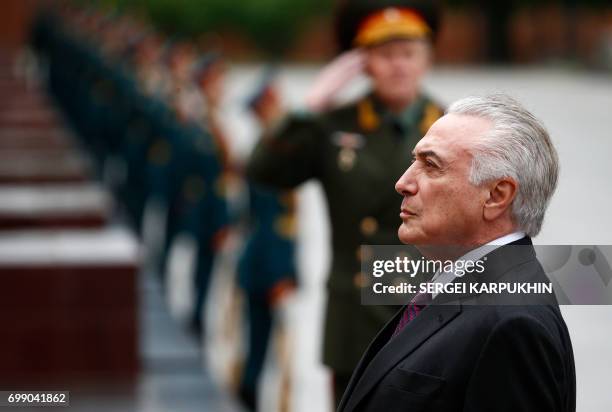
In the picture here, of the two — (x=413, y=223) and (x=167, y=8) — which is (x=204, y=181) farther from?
(x=167, y=8)

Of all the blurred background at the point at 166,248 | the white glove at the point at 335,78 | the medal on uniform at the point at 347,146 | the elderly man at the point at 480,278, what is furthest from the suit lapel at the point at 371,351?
the white glove at the point at 335,78

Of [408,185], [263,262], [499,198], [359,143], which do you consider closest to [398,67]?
[359,143]

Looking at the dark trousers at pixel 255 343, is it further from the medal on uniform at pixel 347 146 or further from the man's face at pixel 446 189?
the man's face at pixel 446 189

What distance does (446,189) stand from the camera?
263 cm

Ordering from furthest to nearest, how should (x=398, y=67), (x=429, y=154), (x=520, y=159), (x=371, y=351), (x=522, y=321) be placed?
(x=398, y=67) → (x=371, y=351) → (x=429, y=154) → (x=520, y=159) → (x=522, y=321)

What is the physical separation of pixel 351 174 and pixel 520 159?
1.93 meters

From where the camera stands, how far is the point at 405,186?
2725 mm

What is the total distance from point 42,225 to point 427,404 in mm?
5910

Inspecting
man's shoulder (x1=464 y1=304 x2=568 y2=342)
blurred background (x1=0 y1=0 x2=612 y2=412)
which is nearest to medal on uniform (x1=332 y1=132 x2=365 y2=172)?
blurred background (x1=0 y1=0 x2=612 y2=412)

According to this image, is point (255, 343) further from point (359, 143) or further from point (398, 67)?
point (398, 67)

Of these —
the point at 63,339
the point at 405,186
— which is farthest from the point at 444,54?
the point at 405,186

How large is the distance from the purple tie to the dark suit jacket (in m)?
0.04

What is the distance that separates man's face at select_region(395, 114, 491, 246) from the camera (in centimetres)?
261

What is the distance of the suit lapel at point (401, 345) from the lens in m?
2.61
